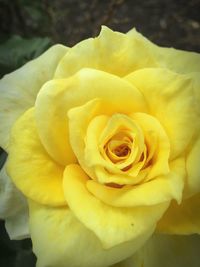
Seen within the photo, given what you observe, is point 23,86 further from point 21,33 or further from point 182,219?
point 21,33

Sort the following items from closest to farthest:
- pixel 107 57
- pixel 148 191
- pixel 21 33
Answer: pixel 148 191 < pixel 107 57 < pixel 21 33

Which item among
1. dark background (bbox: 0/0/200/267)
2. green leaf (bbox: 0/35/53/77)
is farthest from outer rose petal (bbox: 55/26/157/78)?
dark background (bbox: 0/0/200/267)

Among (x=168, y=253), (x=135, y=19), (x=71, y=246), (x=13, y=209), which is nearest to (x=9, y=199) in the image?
(x=13, y=209)

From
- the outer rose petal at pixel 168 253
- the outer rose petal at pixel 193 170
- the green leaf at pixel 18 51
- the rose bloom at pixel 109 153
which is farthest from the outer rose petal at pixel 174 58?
the green leaf at pixel 18 51

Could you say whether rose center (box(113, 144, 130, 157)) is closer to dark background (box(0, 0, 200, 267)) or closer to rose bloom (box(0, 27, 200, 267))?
rose bloom (box(0, 27, 200, 267))

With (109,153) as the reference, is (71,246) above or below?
below

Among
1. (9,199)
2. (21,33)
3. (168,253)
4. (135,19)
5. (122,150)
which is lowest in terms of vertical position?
(135,19)

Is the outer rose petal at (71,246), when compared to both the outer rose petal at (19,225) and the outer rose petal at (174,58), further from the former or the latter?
the outer rose petal at (174,58)
